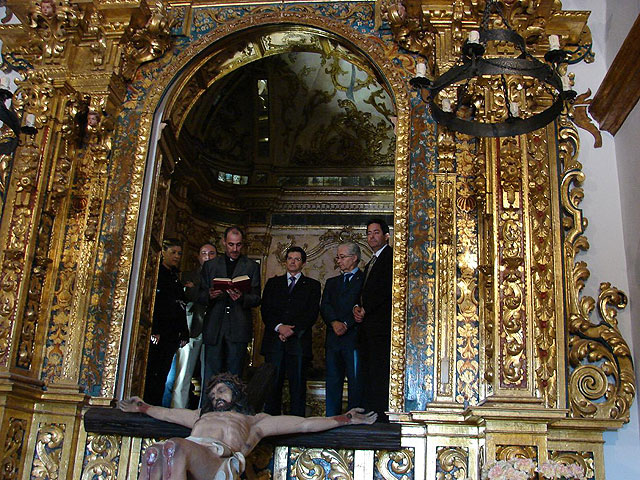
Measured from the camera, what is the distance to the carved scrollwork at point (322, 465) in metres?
5.66

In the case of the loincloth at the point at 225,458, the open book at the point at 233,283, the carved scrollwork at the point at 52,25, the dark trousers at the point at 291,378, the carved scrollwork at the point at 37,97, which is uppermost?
the carved scrollwork at the point at 52,25

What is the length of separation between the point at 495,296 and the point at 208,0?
381 centimetres

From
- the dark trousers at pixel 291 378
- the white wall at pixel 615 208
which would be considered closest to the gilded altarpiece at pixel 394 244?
the white wall at pixel 615 208

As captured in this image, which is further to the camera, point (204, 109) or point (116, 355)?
point (204, 109)

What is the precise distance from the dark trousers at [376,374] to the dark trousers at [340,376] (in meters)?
0.10

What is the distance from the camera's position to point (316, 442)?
18.3 ft

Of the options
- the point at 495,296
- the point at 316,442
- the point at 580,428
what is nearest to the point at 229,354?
the point at 316,442

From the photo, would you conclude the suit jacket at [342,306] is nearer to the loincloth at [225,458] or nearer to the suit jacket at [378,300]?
the suit jacket at [378,300]

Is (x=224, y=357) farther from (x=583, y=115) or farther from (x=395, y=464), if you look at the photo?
(x=583, y=115)

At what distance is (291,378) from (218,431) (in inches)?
67.7

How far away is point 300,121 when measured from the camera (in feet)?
33.7

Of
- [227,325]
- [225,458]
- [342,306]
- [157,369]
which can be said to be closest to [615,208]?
[342,306]

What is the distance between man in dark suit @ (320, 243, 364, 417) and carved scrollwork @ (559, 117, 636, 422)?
1.70 m

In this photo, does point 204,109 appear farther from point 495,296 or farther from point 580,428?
point 580,428
